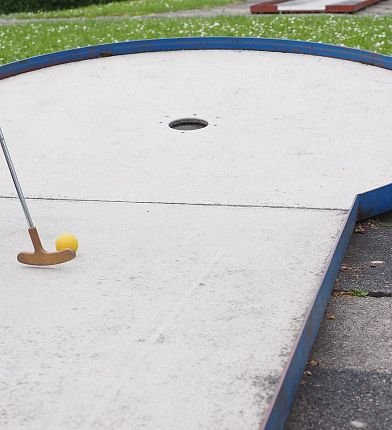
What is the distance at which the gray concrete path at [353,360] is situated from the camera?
7.09 feet

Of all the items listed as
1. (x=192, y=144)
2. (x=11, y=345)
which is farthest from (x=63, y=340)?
(x=192, y=144)

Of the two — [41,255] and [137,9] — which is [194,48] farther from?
[137,9]

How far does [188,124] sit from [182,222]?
149 cm

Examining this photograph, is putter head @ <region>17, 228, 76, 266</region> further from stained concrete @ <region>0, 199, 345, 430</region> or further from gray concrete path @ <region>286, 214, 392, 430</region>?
gray concrete path @ <region>286, 214, 392, 430</region>

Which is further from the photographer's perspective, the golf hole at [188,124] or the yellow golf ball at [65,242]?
the golf hole at [188,124]

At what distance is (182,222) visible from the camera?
10.8ft

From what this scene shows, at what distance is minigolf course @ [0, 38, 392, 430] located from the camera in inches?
84.6

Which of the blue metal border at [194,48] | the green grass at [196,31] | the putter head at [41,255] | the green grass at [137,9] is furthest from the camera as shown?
the green grass at [137,9]

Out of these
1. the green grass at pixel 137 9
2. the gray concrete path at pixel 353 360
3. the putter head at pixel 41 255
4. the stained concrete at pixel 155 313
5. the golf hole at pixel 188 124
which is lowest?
the green grass at pixel 137 9

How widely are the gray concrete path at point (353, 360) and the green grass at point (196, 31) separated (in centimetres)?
480

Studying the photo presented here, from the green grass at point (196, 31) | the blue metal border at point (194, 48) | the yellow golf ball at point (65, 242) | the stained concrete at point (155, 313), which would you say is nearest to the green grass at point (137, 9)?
the green grass at point (196, 31)

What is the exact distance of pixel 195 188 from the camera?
12.1 feet

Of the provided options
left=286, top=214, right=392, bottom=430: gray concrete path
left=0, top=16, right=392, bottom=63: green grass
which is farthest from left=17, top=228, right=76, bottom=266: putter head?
left=0, top=16, right=392, bottom=63: green grass

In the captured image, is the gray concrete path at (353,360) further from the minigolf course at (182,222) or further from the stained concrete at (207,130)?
the stained concrete at (207,130)
